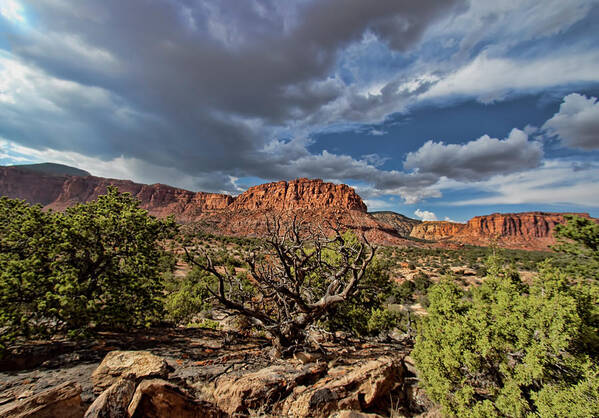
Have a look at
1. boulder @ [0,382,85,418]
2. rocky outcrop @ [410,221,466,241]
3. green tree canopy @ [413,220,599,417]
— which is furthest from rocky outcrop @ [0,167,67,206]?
rocky outcrop @ [410,221,466,241]

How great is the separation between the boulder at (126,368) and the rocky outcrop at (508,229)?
151818mm

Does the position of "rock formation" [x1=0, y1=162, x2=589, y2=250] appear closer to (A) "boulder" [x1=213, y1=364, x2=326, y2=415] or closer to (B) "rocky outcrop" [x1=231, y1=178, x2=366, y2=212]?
(B) "rocky outcrop" [x1=231, y1=178, x2=366, y2=212]

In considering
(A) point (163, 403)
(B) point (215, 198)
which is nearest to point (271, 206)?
(B) point (215, 198)

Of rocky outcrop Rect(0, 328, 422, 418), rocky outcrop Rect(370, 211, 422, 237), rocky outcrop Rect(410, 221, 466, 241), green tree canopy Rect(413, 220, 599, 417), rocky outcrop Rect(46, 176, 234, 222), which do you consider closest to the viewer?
rocky outcrop Rect(0, 328, 422, 418)

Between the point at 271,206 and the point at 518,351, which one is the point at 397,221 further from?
the point at 518,351

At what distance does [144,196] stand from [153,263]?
194863 millimetres

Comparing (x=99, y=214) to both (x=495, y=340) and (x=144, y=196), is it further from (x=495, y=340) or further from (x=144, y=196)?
(x=144, y=196)

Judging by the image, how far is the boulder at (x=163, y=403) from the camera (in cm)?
425

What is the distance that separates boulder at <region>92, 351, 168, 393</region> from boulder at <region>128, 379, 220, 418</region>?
1089 mm

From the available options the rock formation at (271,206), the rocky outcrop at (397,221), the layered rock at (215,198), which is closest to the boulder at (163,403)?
the rock formation at (271,206)

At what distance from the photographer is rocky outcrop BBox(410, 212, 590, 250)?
13206 centimetres

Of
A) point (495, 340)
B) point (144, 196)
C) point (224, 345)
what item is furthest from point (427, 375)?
point (144, 196)

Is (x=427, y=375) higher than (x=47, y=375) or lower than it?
higher

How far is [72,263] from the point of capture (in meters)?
8.31
